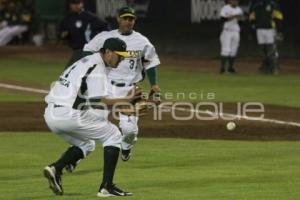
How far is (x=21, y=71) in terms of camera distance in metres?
27.5

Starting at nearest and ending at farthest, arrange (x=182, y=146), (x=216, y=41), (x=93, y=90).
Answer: (x=93, y=90), (x=182, y=146), (x=216, y=41)

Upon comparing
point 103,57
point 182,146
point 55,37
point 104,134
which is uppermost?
point 103,57

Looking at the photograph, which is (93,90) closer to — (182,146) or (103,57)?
(103,57)

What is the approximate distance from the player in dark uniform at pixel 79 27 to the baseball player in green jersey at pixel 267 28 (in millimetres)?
9766

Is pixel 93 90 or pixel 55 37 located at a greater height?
pixel 93 90

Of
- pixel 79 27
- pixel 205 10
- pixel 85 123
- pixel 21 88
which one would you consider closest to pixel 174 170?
pixel 85 123

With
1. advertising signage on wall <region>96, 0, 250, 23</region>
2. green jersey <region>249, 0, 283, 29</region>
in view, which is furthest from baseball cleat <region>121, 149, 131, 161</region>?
advertising signage on wall <region>96, 0, 250, 23</region>

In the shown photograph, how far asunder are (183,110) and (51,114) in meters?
9.30

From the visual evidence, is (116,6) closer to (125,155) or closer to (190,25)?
(190,25)

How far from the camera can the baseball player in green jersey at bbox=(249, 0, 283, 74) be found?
26.0 meters

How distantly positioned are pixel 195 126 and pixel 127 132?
14.8ft

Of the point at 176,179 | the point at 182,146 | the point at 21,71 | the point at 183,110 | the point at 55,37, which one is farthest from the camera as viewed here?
the point at 55,37

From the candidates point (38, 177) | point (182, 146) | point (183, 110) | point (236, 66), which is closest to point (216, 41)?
point (236, 66)

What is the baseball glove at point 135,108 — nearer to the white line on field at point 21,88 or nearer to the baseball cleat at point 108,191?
the baseball cleat at point 108,191
